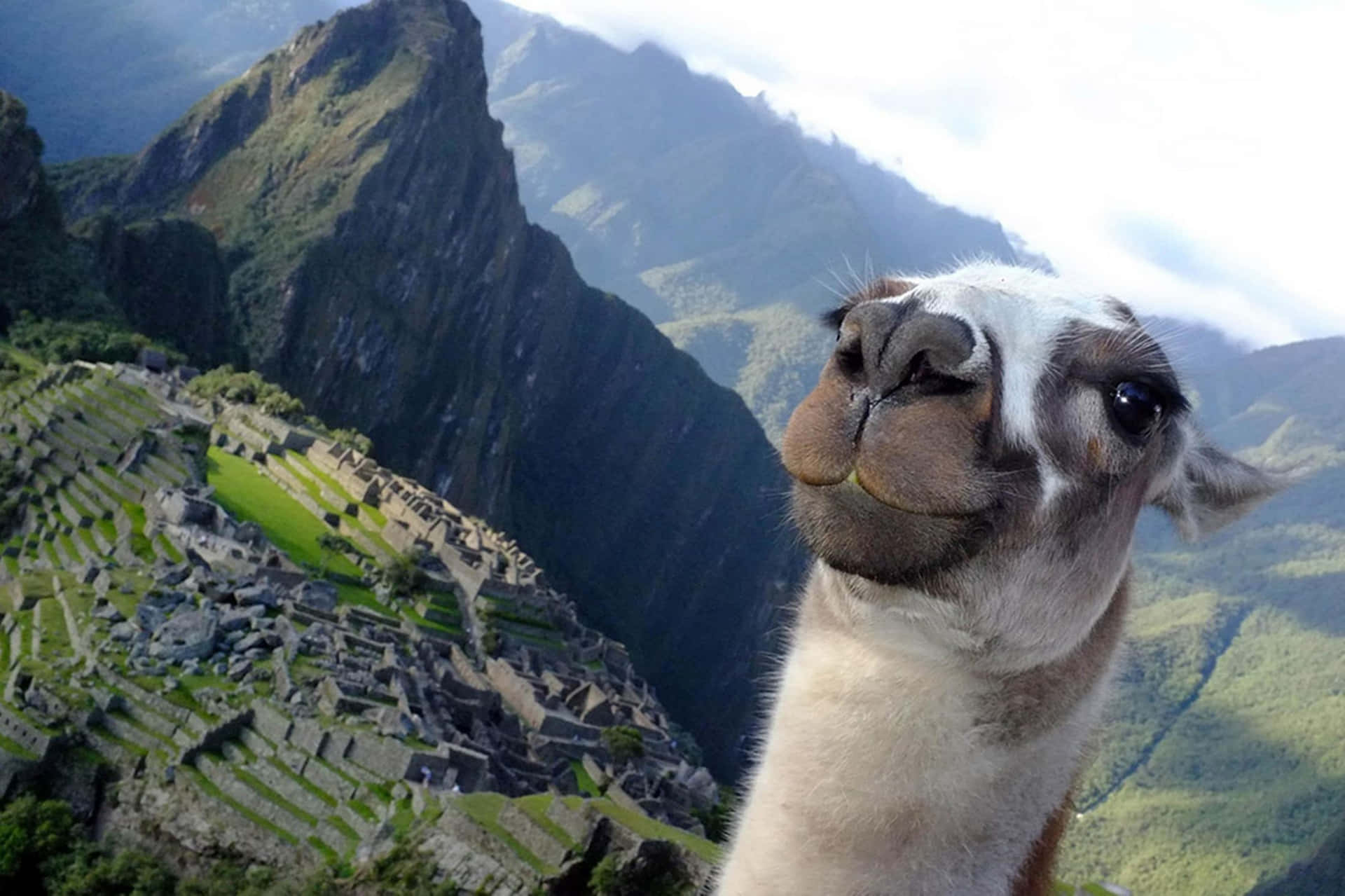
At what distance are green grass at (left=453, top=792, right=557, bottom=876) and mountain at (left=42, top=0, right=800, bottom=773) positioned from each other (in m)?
70.4

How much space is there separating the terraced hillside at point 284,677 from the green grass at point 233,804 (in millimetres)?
36

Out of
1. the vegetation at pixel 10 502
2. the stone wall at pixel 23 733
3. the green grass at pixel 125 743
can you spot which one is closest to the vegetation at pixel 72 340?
the vegetation at pixel 10 502

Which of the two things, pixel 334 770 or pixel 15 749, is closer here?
pixel 15 749

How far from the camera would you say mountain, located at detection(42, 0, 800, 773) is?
101m

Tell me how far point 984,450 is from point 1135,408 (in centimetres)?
52

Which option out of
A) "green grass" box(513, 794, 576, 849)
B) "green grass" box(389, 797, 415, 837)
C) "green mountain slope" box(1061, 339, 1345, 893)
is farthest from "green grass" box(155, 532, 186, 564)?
"green mountain slope" box(1061, 339, 1345, 893)

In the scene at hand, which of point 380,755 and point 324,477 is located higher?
point 380,755

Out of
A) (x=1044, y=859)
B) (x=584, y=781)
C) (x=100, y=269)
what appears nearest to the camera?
(x=1044, y=859)

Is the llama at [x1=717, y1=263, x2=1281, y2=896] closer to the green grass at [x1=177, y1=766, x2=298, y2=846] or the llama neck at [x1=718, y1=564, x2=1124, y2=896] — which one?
the llama neck at [x1=718, y1=564, x2=1124, y2=896]

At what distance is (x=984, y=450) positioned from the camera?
2.34 metres

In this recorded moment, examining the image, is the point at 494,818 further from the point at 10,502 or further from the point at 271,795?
the point at 10,502

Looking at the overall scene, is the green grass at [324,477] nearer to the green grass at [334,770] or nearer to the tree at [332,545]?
the tree at [332,545]

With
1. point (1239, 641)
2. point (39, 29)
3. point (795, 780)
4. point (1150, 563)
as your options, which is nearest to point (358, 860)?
point (795, 780)

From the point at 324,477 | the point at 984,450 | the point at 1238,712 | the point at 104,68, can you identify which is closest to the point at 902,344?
→ the point at 984,450
